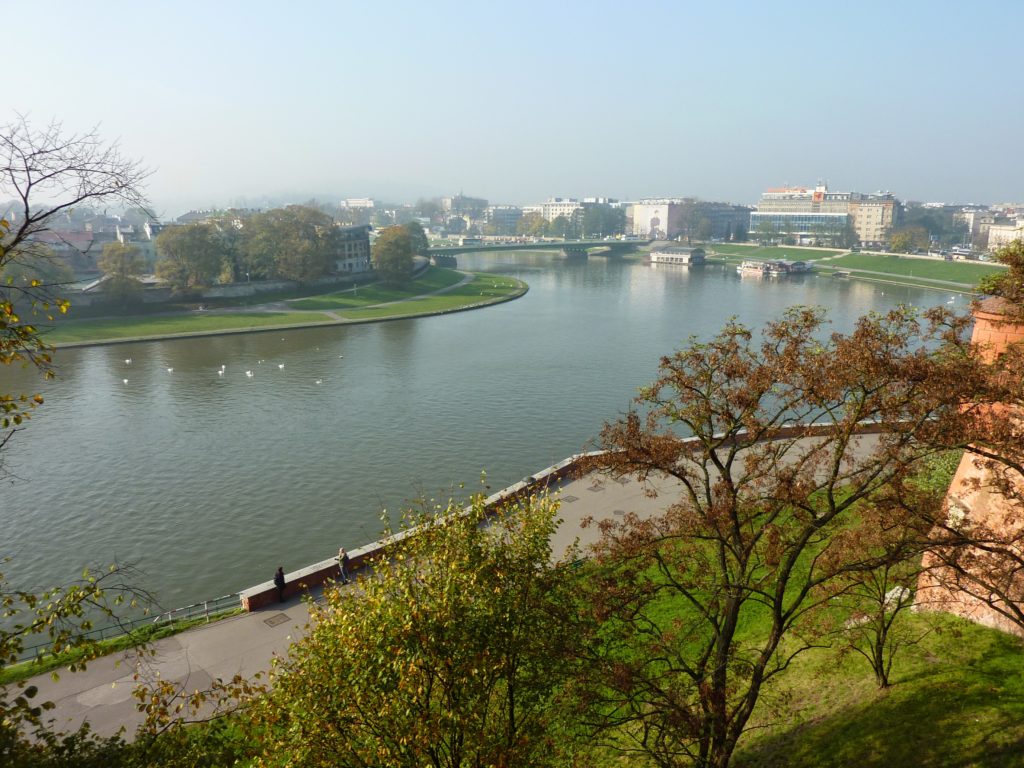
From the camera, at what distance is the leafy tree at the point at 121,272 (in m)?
62.2

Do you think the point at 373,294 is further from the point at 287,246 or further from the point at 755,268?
the point at 755,268

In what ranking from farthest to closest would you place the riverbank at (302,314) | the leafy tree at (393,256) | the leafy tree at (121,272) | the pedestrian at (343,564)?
1. the leafy tree at (393,256)
2. the leafy tree at (121,272)
3. the riverbank at (302,314)
4. the pedestrian at (343,564)

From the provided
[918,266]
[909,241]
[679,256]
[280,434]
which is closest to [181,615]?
[280,434]

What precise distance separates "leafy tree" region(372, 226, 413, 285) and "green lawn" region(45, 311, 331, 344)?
61.8ft

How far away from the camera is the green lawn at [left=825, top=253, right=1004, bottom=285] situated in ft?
312

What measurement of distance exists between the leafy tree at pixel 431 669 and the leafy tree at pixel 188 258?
6968cm

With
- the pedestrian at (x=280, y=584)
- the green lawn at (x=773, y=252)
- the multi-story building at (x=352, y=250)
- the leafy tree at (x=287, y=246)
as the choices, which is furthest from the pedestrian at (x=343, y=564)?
the green lawn at (x=773, y=252)

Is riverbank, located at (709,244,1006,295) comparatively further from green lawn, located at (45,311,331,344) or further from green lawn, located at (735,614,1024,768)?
green lawn, located at (735,614,1024,768)

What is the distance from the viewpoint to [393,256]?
8350cm

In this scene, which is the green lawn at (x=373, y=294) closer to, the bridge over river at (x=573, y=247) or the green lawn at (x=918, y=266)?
the bridge over river at (x=573, y=247)

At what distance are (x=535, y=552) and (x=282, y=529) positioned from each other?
1632cm

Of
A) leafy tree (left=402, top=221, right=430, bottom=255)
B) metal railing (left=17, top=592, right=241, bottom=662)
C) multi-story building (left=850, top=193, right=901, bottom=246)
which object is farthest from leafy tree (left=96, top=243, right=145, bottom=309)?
multi-story building (left=850, top=193, right=901, bottom=246)

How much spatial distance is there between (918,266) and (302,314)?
9766 centimetres

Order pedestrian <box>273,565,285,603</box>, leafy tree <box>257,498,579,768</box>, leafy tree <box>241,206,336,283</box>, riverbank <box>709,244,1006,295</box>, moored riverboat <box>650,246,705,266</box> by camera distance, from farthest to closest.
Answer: moored riverboat <box>650,246,705,266</box> < riverbank <box>709,244,1006,295</box> < leafy tree <box>241,206,336,283</box> < pedestrian <box>273,565,285,603</box> < leafy tree <box>257,498,579,768</box>
